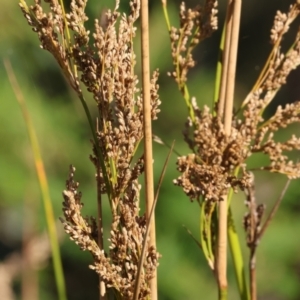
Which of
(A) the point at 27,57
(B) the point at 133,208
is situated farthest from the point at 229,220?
(A) the point at 27,57

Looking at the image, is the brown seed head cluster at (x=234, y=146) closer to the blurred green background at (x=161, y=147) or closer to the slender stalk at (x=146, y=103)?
the slender stalk at (x=146, y=103)

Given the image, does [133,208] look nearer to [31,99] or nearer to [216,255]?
[216,255]

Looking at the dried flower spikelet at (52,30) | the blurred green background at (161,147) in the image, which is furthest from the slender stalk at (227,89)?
the blurred green background at (161,147)

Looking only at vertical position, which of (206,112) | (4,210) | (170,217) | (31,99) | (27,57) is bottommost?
(206,112)

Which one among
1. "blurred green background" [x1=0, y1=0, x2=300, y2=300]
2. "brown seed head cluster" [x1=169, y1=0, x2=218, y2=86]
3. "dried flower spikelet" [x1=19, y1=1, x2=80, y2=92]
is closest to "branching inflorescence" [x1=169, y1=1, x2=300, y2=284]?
"brown seed head cluster" [x1=169, y1=0, x2=218, y2=86]

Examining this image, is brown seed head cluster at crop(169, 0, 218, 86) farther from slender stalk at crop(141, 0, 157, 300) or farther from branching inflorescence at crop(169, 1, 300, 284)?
slender stalk at crop(141, 0, 157, 300)
